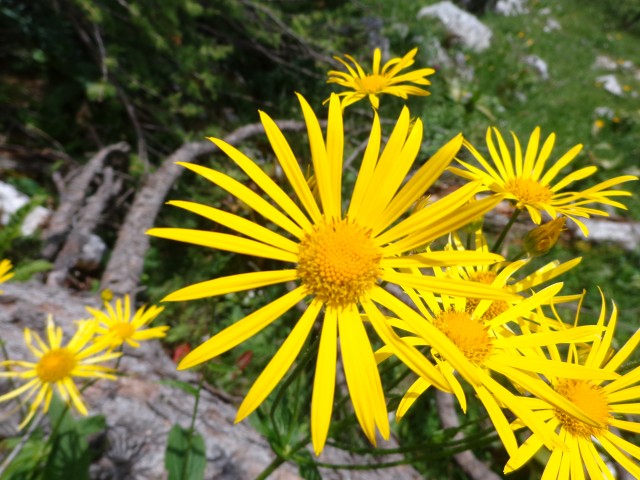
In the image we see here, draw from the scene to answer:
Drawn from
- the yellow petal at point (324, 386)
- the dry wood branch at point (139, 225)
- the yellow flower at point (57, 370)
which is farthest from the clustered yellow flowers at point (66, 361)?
the yellow petal at point (324, 386)

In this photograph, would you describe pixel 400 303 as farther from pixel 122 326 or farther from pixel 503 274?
pixel 122 326

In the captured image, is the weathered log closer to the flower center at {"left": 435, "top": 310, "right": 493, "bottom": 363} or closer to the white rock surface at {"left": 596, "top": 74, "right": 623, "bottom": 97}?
the flower center at {"left": 435, "top": 310, "right": 493, "bottom": 363}

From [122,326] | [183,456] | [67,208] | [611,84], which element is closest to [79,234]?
[67,208]

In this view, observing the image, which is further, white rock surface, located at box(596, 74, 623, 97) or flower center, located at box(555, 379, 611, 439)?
white rock surface, located at box(596, 74, 623, 97)

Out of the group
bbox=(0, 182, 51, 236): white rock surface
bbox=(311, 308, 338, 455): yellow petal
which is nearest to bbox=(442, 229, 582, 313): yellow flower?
bbox=(311, 308, 338, 455): yellow petal

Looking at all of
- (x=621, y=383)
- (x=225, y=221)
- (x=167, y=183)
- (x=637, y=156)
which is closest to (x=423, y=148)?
(x=167, y=183)

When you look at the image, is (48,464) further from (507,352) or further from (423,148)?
(423,148)

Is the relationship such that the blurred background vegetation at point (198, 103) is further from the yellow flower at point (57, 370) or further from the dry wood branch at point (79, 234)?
the yellow flower at point (57, 370)
